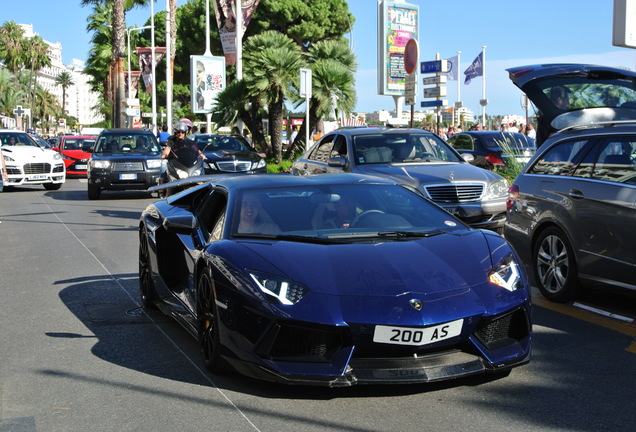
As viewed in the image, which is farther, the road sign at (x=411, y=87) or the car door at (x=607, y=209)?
the road sign at (x=411, y=87)

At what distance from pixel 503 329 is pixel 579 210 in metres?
2.86

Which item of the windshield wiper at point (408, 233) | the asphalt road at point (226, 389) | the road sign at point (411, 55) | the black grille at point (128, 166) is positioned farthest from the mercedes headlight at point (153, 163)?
the windshield wiper at point (408, 233)

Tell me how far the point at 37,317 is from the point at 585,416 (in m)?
4.54

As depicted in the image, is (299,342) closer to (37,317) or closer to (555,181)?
(37,317)

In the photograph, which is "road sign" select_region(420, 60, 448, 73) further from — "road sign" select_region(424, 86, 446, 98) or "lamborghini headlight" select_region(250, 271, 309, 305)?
"lamborghini headlight" select_region(250, 271, 309, 305)

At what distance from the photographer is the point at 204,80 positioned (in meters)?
40.1

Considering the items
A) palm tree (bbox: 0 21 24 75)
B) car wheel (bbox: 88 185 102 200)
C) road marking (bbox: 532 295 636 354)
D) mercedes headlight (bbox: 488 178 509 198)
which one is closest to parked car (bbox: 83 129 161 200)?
car wheel (bbox: 88 185 102 200)

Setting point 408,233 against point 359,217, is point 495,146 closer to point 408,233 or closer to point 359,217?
point 359,217

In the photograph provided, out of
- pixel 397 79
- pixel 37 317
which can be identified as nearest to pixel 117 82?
pixel 397 79

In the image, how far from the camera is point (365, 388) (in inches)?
195

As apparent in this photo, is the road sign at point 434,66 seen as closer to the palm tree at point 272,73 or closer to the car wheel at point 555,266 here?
the palm tree at point 272,73

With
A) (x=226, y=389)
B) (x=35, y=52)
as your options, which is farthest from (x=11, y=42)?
(x=226, y=389)

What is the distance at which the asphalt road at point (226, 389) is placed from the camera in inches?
174

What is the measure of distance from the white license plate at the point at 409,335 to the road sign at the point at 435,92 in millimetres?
17720
